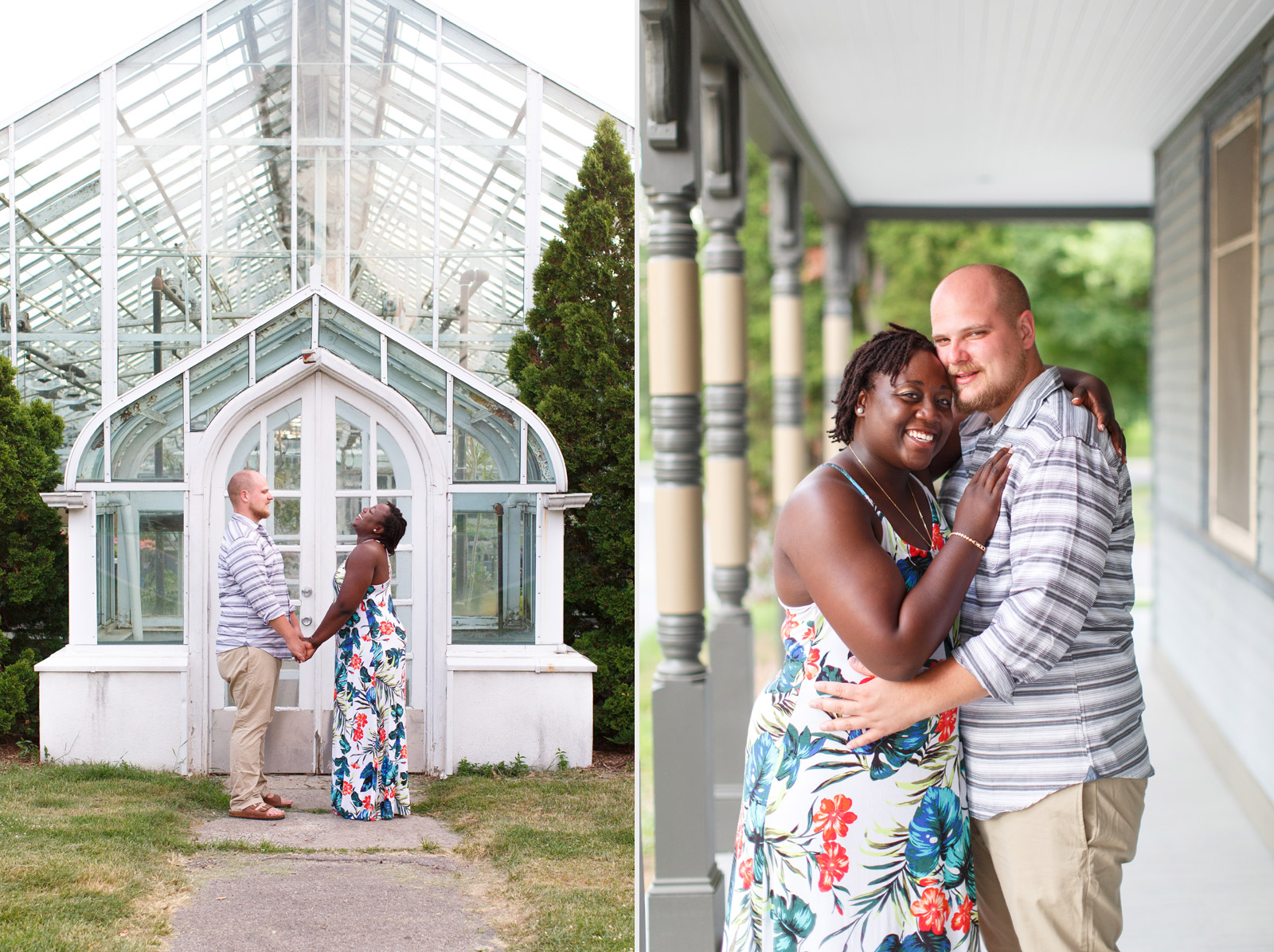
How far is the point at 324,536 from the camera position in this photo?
2.35 meters

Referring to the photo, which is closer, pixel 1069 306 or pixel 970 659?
pixel 970 659

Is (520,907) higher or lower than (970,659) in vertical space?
lower

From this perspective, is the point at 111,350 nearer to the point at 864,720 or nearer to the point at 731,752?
the point at 864,720

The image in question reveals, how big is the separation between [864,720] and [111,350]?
1.66 meters

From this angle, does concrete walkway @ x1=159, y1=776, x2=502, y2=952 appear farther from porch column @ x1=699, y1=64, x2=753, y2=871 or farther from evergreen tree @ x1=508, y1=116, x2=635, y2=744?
porch column @ x1=699, y1=64, x2=753, y2=871

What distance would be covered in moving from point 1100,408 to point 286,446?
1.60m

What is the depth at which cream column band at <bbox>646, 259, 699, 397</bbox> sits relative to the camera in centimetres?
306

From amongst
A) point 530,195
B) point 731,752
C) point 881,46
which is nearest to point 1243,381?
point 881,46

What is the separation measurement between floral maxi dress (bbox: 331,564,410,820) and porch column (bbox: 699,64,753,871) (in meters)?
1.68

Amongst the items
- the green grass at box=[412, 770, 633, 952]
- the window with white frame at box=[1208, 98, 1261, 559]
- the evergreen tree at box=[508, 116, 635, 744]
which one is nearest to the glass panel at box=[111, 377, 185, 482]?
the evergreen tree at box=[508, 116, 635, 744]

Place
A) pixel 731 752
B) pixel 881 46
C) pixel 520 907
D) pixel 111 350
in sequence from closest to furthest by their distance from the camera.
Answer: pixel 111 350, pixel 520 907, pixel 881 46, pixel 731 752

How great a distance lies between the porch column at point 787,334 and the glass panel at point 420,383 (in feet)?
11.7

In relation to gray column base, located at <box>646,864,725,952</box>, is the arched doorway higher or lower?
higher

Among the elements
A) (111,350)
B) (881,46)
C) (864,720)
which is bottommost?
(864,720)
